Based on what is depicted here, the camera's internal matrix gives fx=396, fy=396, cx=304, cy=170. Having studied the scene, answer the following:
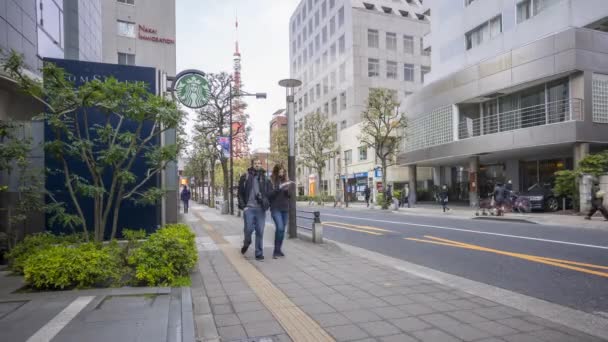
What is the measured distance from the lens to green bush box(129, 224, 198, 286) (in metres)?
5.18

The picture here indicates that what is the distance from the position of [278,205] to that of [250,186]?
0.70 meters

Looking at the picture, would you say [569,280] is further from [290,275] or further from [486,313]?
[290,275]

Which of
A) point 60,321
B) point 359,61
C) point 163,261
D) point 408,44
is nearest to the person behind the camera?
point 60,321

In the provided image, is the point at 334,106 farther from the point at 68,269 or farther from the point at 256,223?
the point at 68,269

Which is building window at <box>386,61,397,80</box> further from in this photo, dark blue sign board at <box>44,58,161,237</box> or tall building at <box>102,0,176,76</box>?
dark blue sign board at <box>44,58,161,237</box>

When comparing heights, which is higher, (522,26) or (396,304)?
(522,26)

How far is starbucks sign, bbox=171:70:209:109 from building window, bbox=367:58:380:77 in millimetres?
44130

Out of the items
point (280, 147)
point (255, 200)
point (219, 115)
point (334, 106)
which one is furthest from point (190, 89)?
point (334, 106)

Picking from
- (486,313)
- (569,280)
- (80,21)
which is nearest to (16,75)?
(486,313)

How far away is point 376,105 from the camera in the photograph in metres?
29.5

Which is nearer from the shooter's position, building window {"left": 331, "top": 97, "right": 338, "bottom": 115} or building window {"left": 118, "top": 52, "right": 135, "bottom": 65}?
building window {"left": 118, "top": 52, "right": 135, "bottom": 65}

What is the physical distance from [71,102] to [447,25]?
31.2 meters

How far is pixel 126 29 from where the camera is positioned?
31.8 m

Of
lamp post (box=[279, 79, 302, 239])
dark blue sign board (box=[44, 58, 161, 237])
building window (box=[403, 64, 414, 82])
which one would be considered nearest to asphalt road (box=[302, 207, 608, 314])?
lamp post (box=[279, 79, 302, 239])
